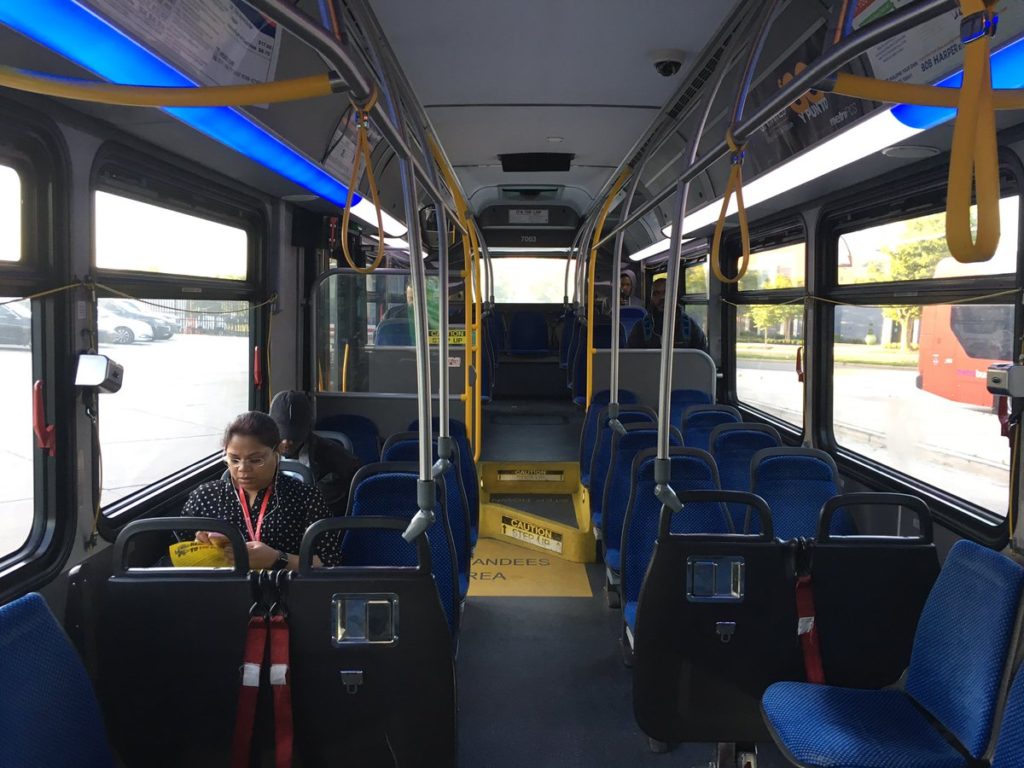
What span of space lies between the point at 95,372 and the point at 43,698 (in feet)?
4.50

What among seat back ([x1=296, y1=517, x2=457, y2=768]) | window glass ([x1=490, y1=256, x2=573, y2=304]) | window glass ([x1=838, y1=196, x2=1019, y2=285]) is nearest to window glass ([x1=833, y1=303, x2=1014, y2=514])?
window glass ([x1=838, y1=196, x2=1019, y2=285])

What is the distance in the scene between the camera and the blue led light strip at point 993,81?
2.21 m

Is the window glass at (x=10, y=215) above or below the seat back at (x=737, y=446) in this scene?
above

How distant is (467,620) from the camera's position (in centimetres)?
423

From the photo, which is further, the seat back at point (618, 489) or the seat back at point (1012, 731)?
the seat back at point (618, 489)

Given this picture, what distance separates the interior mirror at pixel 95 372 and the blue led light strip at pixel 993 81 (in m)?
2.85

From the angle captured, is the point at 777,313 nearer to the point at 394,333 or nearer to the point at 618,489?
the point at 618,489

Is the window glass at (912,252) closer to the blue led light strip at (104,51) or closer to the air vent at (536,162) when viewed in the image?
the air vent at (536,162)

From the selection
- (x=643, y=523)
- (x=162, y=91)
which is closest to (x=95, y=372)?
(x=162, y=91)

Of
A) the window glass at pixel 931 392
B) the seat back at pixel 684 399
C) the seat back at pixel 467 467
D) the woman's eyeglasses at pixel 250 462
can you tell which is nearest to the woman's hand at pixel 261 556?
the woman's eyeglasses at pixel 250 462

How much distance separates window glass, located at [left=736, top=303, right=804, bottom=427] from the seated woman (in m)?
3.90

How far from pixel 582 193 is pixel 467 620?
197 inches

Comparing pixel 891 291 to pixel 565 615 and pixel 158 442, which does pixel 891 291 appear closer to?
pixel 565 615

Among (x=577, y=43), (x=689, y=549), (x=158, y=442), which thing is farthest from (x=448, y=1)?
(x=158, y=442)
